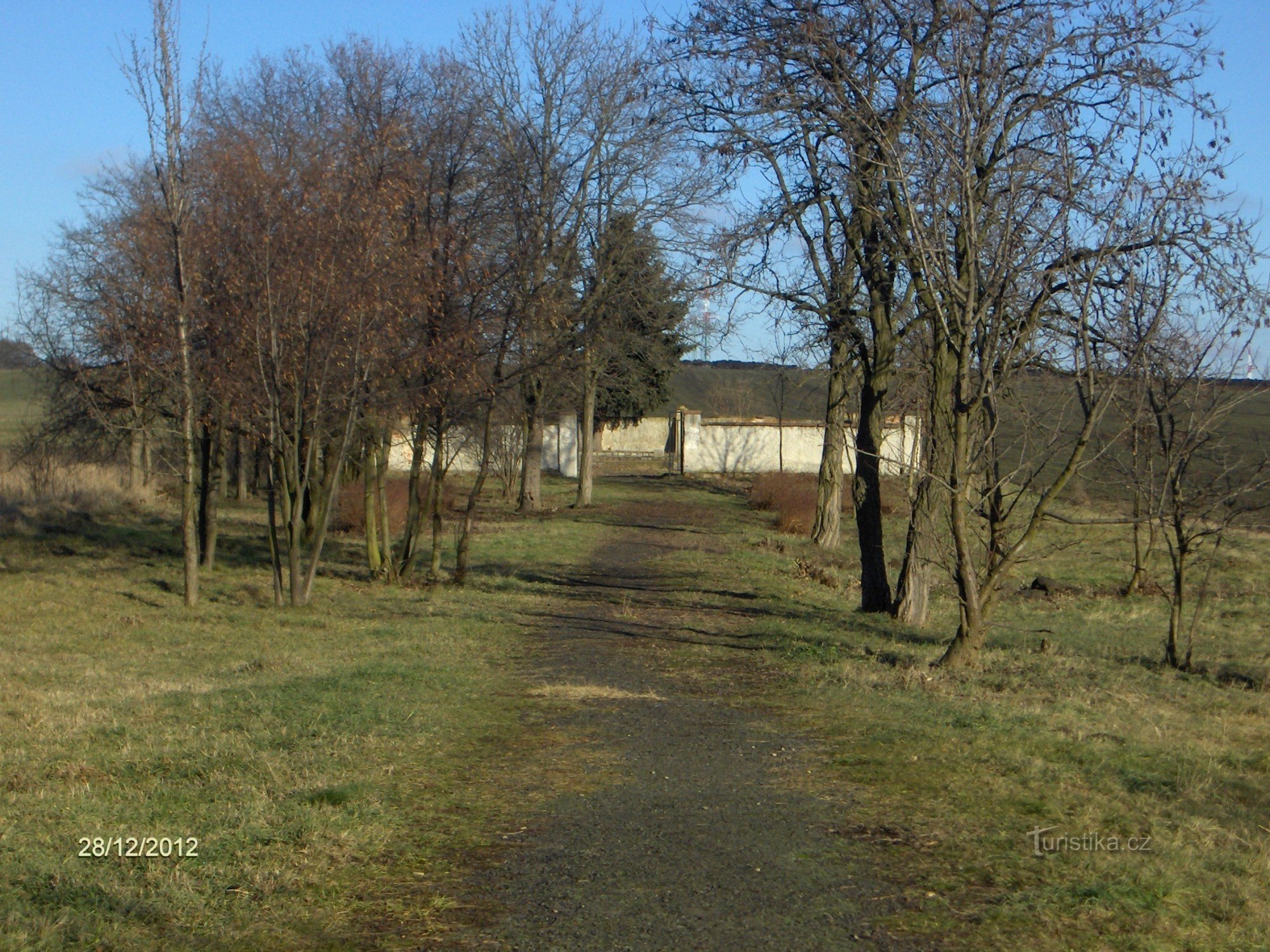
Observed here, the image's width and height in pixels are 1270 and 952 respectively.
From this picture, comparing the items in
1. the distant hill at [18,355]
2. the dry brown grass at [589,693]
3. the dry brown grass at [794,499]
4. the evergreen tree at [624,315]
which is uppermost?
the evergreen tree at [624,315]

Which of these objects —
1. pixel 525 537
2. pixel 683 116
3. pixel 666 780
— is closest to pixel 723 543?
pixel 525 537

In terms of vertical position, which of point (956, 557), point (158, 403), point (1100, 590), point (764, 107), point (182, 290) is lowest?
point (1100, 590)

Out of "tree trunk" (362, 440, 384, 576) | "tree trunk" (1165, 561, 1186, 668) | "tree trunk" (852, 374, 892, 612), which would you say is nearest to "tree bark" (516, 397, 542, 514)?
"tree trunk" (362, 440, 384, 576)

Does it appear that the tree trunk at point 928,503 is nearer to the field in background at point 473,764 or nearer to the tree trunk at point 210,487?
the field in background at point 473,764

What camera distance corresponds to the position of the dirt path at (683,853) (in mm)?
3900

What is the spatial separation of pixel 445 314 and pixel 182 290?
3412 mm

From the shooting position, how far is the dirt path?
3900 mm

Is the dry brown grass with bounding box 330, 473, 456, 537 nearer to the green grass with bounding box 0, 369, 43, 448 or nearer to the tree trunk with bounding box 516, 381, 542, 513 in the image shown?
the tree trunk with bounding box 516, 381, 542, 513

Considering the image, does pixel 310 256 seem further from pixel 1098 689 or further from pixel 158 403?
pixel 1098 689

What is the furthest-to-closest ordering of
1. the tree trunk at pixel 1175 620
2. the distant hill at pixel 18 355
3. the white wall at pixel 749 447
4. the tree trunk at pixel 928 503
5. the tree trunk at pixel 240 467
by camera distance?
the white wall at pixel 749 447 < the tree trunk at pixel 240 467 < the distant hill at pixel 18 355 < the tree trunk at pixel 1175 620 < the tree trunk at pixel 928 503

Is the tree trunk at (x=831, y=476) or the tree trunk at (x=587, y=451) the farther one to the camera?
the tree trunk at (x=587, y=451)

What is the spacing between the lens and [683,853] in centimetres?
470

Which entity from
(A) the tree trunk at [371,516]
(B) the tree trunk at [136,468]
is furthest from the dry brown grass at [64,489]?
(A) the tree trunk at [371,516]

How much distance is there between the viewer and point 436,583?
1600 cm
